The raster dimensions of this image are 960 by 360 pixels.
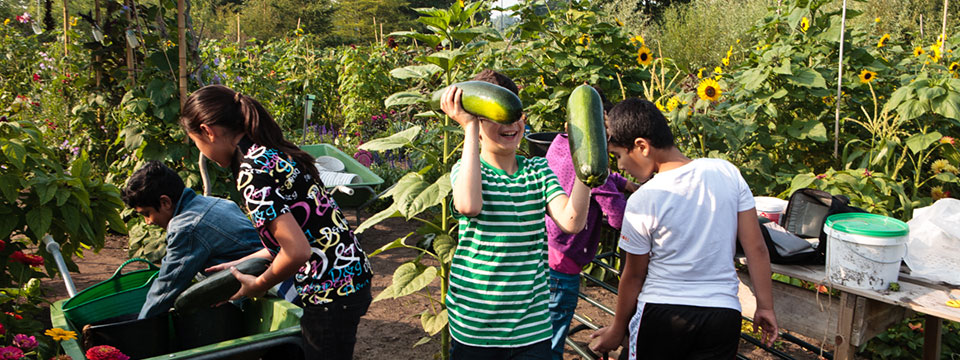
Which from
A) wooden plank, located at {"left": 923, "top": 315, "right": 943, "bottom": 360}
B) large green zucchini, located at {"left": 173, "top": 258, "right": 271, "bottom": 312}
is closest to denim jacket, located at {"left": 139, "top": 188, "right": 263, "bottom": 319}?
large green zucchini, located at {"left": 173, "top": 258, "right": 271, "bottom": 312}

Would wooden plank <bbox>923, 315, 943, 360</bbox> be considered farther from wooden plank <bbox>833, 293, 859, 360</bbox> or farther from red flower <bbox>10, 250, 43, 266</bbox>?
red flower <bbox>10, 250, 43, 266</bbox>

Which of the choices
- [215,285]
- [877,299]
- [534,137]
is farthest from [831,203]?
[215,285]

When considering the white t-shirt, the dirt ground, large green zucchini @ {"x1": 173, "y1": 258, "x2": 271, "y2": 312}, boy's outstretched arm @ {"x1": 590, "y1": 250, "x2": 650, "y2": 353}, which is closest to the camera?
the white t-shirt

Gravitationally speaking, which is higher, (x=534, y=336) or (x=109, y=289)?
(x=534, y=336)

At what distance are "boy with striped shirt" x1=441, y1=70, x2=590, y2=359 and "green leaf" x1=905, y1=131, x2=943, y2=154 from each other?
295cm

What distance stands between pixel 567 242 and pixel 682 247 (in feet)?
1.68

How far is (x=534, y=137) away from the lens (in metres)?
2.88

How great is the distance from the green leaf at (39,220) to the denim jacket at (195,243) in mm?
584

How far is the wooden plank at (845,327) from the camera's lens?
2270mm

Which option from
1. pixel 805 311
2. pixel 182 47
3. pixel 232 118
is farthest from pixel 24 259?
pixel 805 311

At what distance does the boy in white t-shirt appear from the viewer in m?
1.91

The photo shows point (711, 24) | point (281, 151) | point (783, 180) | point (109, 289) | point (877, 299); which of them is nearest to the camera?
point (281, 151)

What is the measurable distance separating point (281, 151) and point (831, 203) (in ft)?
6.72

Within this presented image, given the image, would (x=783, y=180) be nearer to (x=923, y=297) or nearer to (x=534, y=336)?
(x=923, y=297)
